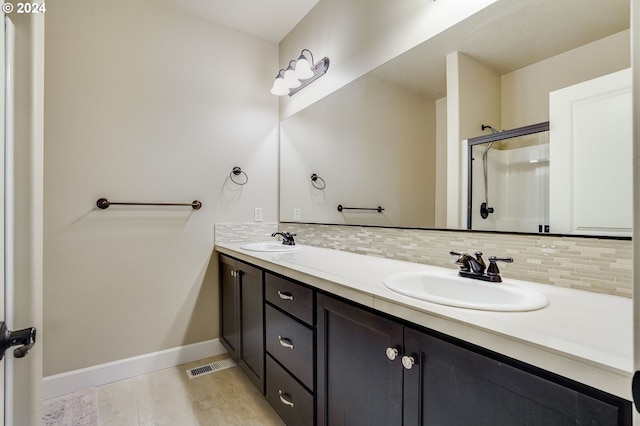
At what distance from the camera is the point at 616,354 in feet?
1.66

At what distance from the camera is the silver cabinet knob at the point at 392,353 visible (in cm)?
83

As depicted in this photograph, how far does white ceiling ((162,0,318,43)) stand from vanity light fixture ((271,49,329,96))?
282 millimetres

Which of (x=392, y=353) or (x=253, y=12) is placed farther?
(x=253, y=12)

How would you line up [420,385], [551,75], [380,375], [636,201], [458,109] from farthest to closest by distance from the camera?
[458,109] → [551,75] → [380,375] → [420,385] → [636,201]

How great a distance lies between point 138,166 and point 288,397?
5.59 ft

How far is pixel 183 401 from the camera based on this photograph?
5.62 ft

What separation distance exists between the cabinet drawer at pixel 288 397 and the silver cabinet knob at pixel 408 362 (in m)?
0.56

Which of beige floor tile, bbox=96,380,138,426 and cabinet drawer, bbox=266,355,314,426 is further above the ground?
cabinet drawer, bbox=266,355,314,426

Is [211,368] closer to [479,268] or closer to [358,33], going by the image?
[479,268]

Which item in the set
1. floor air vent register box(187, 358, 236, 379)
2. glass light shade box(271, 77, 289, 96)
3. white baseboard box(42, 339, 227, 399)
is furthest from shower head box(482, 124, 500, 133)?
white baseboard box(42, 339, 227, 399)

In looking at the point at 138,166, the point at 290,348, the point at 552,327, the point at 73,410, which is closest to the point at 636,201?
the point at 552,327

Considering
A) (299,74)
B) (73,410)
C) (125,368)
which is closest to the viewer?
(73,410)

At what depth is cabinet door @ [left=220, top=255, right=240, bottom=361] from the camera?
6.36 ft

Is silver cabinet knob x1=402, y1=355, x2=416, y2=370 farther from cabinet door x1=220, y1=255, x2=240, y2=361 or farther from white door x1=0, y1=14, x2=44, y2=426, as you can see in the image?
cabinet door x1=220, y1=255, x2=240, y2=361
